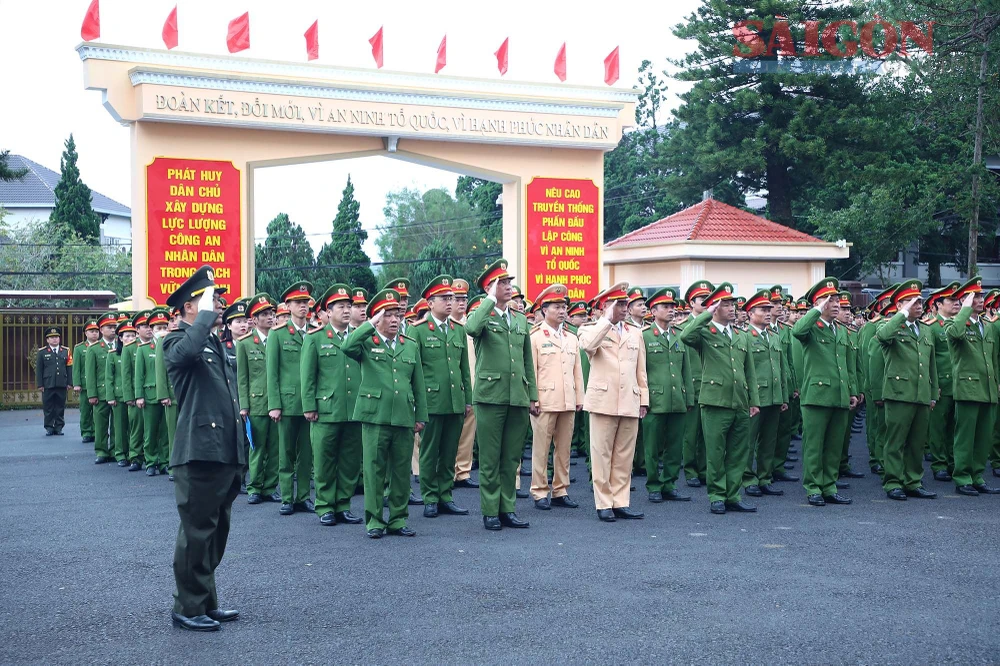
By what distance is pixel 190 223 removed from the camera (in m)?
14.7

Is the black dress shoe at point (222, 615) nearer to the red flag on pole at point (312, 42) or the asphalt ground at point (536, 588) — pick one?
the asphalt ground at point (536, 588)

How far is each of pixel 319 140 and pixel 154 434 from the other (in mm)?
5507

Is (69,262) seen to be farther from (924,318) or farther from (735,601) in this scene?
(735,601)

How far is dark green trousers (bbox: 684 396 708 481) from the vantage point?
10.2 metres

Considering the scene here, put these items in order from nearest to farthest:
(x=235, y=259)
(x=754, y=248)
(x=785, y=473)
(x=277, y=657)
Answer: (x=277, y=657) < (x=785, y=473) < (x=235, y=259) < (x=754, y=248)

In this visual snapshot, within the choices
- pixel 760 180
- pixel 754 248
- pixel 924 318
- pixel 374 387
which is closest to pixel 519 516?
pixel 374 387

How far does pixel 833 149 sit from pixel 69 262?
26.5 meters

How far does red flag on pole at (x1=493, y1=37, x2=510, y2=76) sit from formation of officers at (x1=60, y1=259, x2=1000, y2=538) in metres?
7.07

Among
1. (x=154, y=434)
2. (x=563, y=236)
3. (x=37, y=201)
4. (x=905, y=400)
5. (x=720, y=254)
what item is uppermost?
(x=37, y=201)

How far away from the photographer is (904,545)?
23.7ft

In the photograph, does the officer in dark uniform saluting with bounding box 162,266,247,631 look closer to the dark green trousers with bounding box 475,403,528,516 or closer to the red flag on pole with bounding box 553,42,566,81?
the dark green trousers with bounding box 475,403,528,516

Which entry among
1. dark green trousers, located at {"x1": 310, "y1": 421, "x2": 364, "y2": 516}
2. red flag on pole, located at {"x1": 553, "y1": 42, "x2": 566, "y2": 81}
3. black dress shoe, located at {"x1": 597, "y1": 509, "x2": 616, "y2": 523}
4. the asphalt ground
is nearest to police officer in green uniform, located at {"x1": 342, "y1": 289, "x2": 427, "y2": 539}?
the asphalt ground

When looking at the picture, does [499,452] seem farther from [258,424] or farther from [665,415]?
[258,424]

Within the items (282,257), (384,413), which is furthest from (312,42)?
(282,257)
